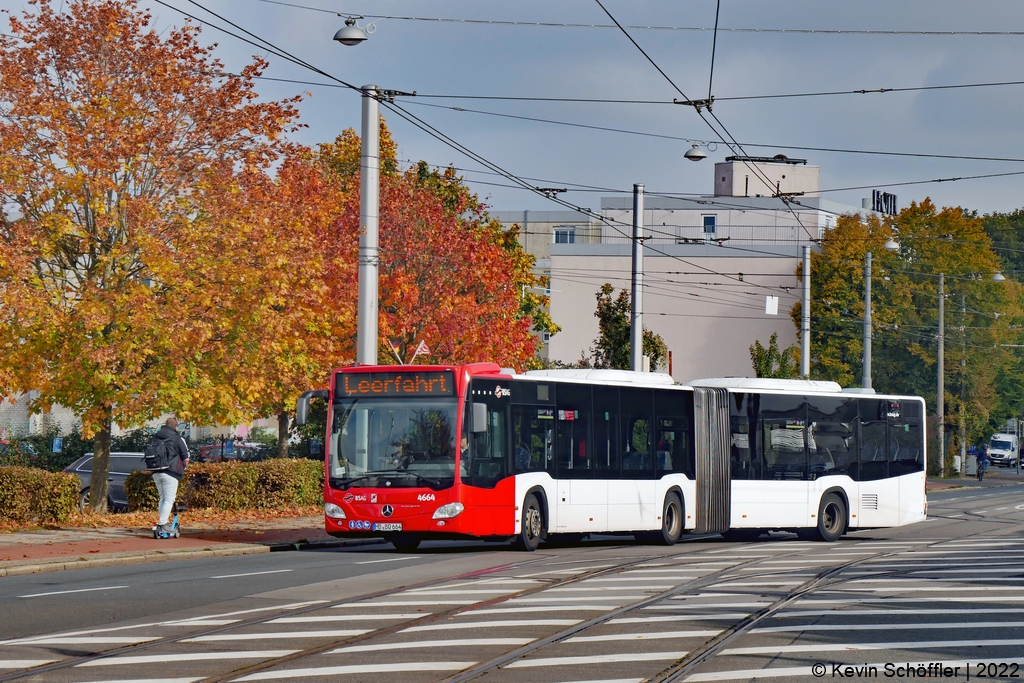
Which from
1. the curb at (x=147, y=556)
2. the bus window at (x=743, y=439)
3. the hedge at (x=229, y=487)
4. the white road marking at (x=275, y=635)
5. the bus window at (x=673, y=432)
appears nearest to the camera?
the white road marking at (x=275, y=635)

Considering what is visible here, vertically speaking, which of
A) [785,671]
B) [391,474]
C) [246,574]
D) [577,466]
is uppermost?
[577,466]

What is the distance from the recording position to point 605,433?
2347 centimetres

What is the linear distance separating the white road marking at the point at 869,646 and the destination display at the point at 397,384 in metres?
10.8

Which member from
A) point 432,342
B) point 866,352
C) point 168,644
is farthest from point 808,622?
point 866,352

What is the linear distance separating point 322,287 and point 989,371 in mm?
A: 51273

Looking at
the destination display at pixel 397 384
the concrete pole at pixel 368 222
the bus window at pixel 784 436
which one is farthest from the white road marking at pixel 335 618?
the bus window at pixel 784 436

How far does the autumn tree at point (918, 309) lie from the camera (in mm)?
67938

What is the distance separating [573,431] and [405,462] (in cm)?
322

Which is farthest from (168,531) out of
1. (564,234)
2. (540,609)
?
(564,234)

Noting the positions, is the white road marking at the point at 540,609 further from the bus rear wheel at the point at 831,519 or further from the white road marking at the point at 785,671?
the bus rear wheel at the point at 831,519

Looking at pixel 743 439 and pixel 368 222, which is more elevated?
pixel 368 222

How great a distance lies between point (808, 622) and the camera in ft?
39.9

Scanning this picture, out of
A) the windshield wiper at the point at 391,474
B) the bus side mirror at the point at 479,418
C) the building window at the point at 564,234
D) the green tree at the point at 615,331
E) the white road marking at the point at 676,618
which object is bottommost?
the white road marking at the point at 676,618

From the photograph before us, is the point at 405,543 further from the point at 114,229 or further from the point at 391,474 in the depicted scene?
the point at 114,229
